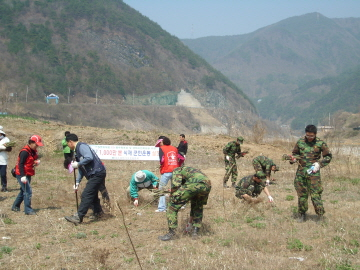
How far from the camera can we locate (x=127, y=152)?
21.0 meters

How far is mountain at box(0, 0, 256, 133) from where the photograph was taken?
211 ft

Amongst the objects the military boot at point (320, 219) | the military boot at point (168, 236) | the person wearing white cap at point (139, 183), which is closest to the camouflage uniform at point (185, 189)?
the military boot at point (168, 236)

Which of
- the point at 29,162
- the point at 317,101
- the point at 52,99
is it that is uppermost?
the point at 317,101

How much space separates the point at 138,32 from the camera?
88875mm

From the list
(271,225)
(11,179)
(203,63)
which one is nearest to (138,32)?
(203,63)

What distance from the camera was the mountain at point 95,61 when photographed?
6419 cm

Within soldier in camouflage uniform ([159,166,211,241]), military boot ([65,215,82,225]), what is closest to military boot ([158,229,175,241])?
soldier in camouflage uniform ([159,166,211,241])

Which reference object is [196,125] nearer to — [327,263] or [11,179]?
[11,179]

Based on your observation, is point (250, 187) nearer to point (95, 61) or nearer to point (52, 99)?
point (52, 99)

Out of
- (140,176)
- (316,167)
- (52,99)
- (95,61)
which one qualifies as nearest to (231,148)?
(140,176)

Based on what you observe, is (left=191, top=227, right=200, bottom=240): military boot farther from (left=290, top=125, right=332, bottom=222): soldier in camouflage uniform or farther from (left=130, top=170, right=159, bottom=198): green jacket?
(left=130, top=170, right=159, bottom=198): green jacket

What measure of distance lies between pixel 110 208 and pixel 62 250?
266cm

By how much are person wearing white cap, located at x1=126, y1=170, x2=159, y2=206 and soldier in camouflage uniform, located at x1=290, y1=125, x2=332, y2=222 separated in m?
3.06

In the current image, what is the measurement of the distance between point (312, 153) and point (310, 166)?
0.24m
